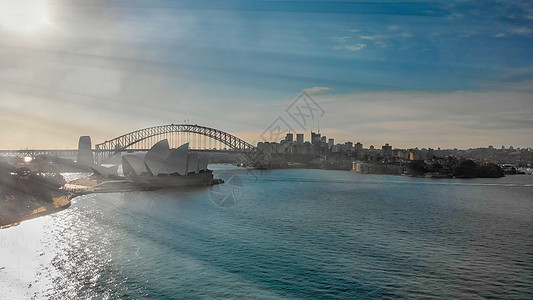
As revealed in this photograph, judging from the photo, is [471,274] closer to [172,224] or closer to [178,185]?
[172,224]

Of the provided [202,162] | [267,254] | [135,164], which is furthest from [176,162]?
[267,254]

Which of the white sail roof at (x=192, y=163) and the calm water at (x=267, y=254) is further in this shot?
the white sail roof at (x=192, y=163)

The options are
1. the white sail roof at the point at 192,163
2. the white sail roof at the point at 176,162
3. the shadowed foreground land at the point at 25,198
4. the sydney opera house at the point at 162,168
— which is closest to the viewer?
the shadowed foreground land at the point at 25,198

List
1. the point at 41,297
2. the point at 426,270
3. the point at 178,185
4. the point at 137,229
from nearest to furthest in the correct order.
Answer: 1. the point at 41,297
2. the point at 426,270
3. the point at 137,229
4. the point at 178,185

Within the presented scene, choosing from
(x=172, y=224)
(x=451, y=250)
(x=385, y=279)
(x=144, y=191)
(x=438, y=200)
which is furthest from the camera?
(x=144, y=191)

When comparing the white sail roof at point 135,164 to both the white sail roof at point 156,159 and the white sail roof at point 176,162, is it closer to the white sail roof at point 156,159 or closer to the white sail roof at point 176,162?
the white sail roof at point 156,159

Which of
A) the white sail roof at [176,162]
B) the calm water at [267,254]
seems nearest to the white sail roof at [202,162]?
the white sail roof at [176,162]

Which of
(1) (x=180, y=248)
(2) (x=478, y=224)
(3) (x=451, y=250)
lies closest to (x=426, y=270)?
(3) (x=451, y=250)
